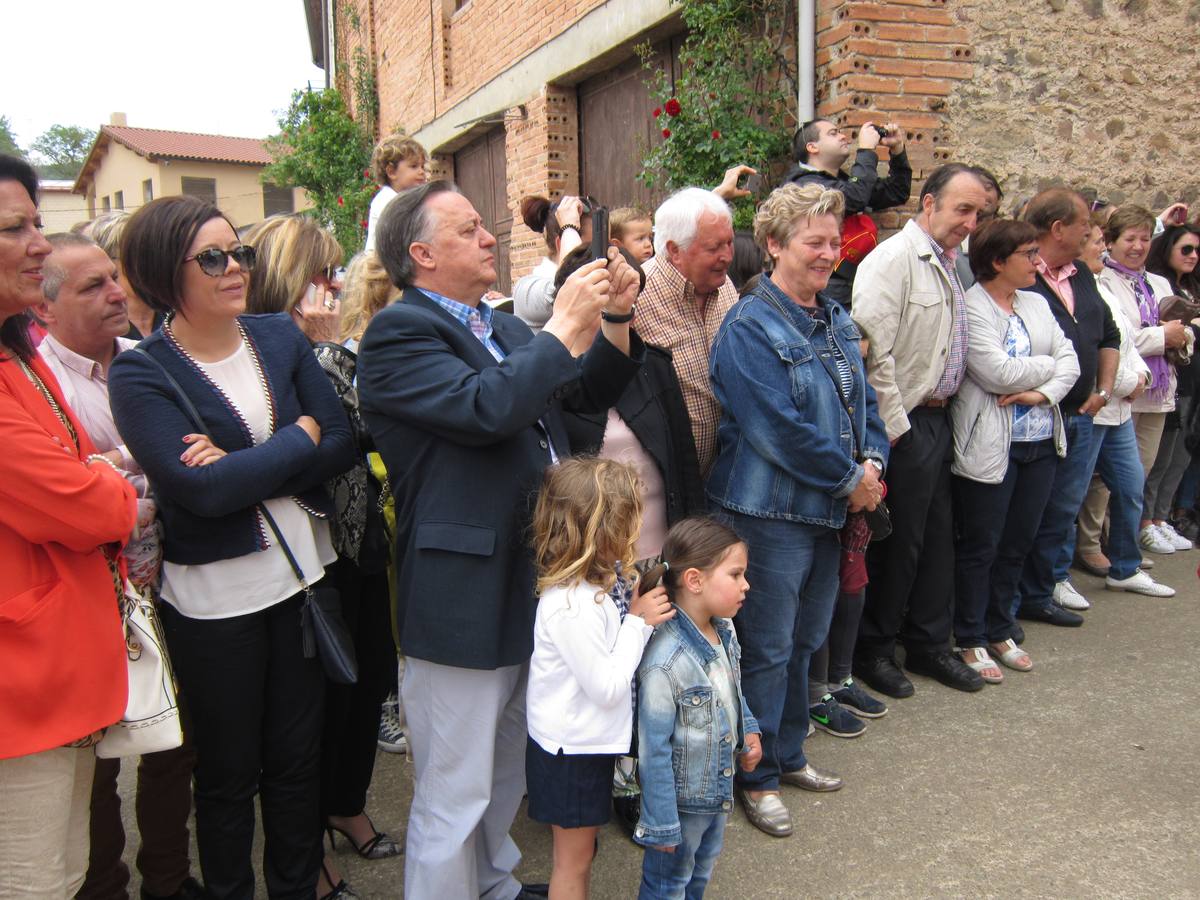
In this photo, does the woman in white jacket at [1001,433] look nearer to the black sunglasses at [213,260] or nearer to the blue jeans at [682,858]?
the blue jeans at [682,858]

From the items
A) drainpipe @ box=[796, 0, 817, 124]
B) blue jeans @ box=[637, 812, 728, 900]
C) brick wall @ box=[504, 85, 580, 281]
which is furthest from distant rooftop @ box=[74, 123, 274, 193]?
blue jeans @ box=[637, 812, 728, 900]

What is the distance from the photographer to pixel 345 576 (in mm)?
2779

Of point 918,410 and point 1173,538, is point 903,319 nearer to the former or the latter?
point 918,410

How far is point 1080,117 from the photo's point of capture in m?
5.68

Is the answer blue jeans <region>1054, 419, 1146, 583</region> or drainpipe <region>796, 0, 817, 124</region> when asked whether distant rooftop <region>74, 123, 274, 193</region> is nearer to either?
drainpipe <region>796, 0, 817, 124</region>

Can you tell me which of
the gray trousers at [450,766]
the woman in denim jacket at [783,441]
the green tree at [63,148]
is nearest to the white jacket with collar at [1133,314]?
the woman in denim jacket at [783,441]

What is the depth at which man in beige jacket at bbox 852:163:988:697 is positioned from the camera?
375cm

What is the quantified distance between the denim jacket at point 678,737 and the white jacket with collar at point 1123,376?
360 centimetres

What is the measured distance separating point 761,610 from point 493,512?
1200 mm

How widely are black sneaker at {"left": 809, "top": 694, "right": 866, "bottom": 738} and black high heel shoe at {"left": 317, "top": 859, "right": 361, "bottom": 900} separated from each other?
6.45 feet

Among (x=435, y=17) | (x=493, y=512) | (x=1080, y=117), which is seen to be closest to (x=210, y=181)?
(x=435, y=17)

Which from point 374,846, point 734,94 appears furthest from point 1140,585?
point 374,846

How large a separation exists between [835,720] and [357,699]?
195 cm

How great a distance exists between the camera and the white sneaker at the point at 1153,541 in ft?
19.4
